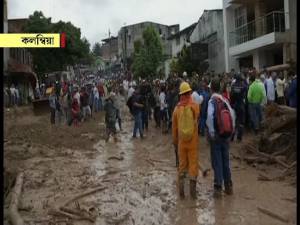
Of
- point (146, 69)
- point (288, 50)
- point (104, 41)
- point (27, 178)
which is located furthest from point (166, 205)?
point (104, 41)

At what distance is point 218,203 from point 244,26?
22.3m

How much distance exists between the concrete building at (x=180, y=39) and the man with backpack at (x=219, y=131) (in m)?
44.2

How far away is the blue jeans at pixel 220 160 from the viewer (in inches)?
360

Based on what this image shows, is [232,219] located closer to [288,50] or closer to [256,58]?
[288,50]

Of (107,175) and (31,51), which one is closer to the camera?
(107,175)

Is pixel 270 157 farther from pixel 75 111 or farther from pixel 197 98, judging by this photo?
pixel 75 111

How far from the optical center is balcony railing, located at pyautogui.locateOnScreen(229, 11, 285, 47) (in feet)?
85.7

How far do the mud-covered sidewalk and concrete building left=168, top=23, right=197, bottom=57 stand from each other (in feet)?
125

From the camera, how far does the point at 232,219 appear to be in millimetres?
8039

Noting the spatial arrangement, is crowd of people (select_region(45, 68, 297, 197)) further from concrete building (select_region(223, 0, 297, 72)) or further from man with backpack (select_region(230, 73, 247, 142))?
concrete building (select_region(223, 0, 297, 72))

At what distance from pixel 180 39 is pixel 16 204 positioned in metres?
51.3

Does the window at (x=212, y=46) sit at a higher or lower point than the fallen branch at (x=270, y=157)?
higher

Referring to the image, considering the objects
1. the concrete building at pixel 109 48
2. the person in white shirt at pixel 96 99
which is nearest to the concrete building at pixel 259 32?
the person in white shirt at pixel 96 99

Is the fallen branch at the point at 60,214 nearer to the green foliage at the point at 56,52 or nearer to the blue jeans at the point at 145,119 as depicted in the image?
the blue jeans at the point at 145,119
